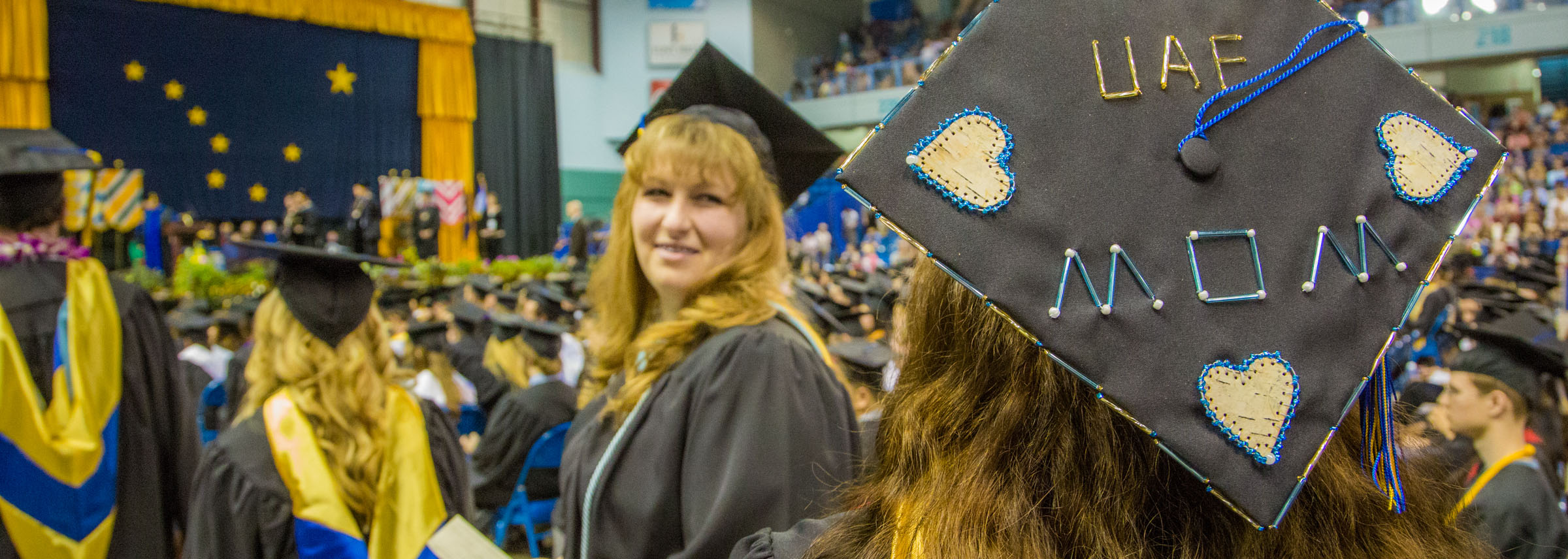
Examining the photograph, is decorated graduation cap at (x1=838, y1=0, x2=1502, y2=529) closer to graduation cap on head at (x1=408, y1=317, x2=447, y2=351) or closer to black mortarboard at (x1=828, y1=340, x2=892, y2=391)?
black mortarboard at (x1=828, y1=340, x2=892, y2=391)

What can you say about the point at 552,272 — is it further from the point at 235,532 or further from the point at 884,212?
the point at 884,212

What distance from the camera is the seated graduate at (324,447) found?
182 centimetres

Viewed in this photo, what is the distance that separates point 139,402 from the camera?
2.54m

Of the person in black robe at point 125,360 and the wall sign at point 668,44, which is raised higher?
the wall sign at point 668,44

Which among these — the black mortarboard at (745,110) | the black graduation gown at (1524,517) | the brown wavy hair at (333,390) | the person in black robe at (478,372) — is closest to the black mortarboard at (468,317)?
the person in black robe at (478,372)

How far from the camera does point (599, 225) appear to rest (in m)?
16.3

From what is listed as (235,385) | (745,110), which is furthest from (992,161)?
(235,385)

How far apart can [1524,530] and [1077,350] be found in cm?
252

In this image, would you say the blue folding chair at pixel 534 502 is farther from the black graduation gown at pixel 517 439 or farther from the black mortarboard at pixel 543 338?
the black mortarboard at pixel 543 338

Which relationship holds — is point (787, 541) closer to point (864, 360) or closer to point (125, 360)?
point (125, 360)

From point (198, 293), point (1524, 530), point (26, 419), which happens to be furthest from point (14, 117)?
point (1524, 530)

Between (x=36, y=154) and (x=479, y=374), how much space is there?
295 centimetres

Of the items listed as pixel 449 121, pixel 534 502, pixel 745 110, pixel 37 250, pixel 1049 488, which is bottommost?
pixel 534 502

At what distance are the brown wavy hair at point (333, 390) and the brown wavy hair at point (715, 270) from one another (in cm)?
60
